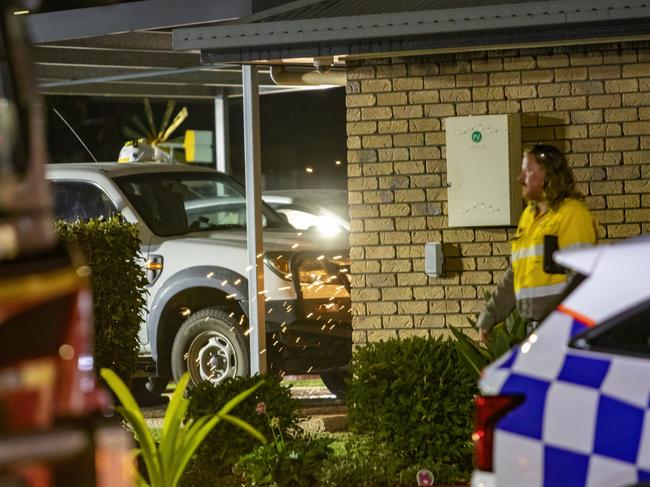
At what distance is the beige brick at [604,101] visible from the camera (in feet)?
34.2

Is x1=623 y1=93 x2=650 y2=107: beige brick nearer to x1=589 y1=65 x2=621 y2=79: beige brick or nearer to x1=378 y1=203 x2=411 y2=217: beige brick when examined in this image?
x1=589 y1=65 x2=621 y2=79: beige brick

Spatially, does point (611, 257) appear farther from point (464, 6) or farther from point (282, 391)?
point (464, 6)

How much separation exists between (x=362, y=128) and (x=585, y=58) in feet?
5.23

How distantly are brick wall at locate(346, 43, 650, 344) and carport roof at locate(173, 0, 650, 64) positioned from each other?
1.20ft

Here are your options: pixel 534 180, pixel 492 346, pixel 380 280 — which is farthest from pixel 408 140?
pixel 534 180

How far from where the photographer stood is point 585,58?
414 inches

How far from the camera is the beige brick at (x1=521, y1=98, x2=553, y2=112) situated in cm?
1055

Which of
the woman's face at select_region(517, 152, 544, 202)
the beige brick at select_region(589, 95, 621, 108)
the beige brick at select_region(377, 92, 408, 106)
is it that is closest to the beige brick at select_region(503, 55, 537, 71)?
the beige brick at select_region(589, 95, 621, 108)

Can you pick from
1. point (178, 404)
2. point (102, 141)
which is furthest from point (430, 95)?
point (102, 141)

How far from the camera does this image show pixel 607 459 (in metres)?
4.54

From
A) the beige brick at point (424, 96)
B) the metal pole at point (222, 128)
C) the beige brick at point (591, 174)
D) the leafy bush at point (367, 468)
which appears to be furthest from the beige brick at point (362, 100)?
the metal pole at point (222, 128)

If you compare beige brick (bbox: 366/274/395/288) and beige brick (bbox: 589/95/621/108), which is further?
beige brick (bbox: 366/274/395/288)

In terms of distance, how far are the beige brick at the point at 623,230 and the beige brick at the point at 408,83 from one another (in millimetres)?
1612

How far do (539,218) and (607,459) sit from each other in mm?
3586
